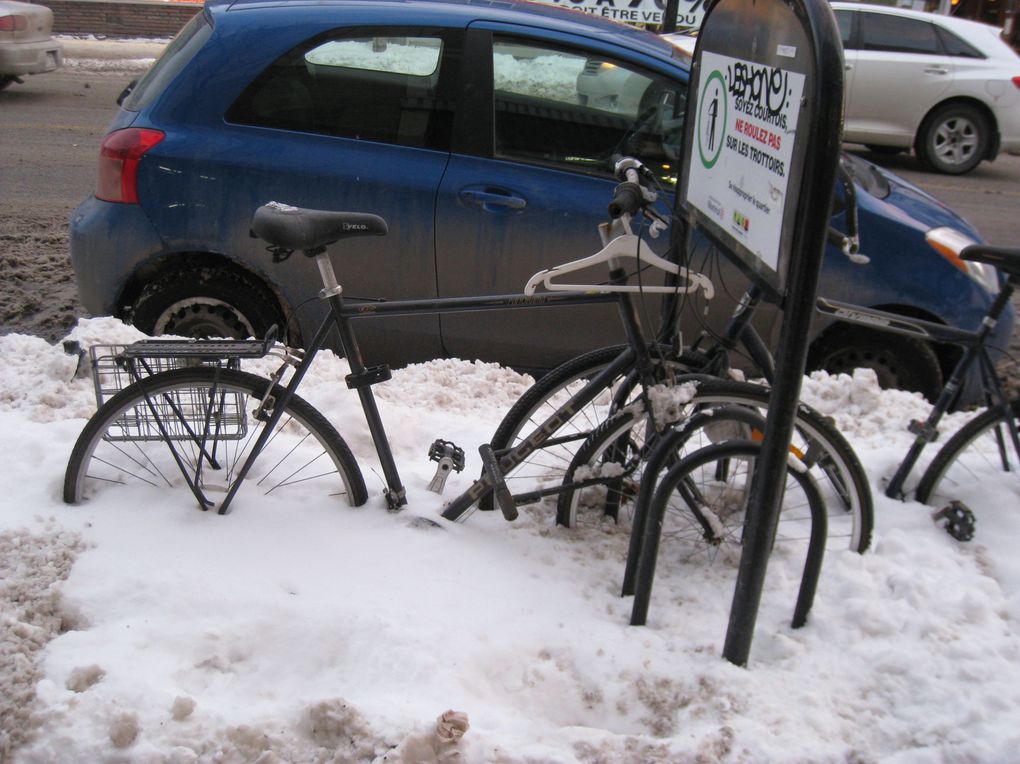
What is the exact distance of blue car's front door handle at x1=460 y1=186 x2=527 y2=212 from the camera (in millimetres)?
4555

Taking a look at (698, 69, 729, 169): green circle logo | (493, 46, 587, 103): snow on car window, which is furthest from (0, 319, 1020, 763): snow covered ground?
(493, 46, 587, 103): snow on car window

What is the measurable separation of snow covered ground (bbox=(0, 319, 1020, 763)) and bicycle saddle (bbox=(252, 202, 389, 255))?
2.85ft

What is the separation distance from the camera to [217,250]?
15.0ft

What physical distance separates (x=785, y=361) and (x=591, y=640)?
3.16 ft

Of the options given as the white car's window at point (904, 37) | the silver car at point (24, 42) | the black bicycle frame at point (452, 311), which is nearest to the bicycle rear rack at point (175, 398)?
the black bicycle frame at point (452, 311)

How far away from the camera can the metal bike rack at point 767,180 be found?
2.14 metres

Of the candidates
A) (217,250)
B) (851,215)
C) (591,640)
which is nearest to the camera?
(591,640)

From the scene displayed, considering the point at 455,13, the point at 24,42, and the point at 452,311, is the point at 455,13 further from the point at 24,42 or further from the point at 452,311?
the point at 24,42

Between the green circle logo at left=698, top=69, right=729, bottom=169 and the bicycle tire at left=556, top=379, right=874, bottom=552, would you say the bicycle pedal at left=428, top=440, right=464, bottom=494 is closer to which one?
the bicycle tire at left=556, top=379, right=874, bottom=552

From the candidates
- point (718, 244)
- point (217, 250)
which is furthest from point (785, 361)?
point (217, 250)

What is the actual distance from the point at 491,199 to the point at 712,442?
1.87m

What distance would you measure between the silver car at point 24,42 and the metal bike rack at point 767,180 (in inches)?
453

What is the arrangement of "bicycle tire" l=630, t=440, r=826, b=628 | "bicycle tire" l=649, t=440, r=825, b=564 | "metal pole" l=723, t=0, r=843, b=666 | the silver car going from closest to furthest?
"metal pole" l=723, t=0, r=843, b=666 → "bicycle tire" l=630, t=440, r=826, b=628 → "bicycle tire" l=649, t=440, r=825, b=564 → the silver car

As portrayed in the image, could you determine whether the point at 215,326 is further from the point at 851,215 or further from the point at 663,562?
the point at 851,215
